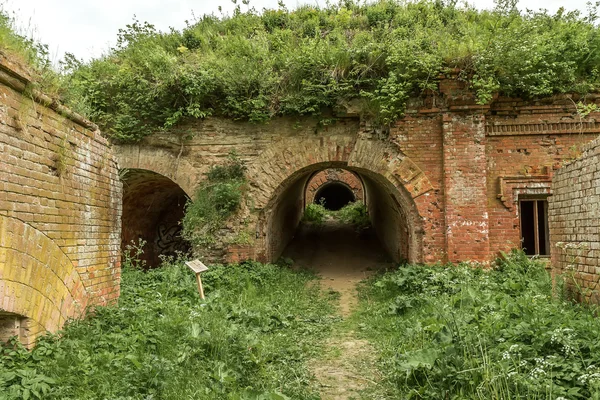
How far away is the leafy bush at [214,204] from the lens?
9.57m

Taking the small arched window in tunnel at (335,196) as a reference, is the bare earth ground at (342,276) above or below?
below

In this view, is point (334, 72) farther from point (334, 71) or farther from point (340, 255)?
point (340, 255)

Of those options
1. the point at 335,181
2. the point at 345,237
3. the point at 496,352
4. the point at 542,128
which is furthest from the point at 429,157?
the point at 335,181

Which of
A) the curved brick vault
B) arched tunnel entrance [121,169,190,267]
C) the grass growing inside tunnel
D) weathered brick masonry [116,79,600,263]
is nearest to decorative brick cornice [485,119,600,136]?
weathered brick masonry [116,79,600,263]

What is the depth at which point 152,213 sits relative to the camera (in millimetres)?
13680

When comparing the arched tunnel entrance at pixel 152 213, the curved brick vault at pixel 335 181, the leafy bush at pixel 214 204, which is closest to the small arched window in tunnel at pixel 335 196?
the curved brick vault at pixel 335 181

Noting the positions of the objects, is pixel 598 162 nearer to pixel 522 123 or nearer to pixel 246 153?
pixel 522 123

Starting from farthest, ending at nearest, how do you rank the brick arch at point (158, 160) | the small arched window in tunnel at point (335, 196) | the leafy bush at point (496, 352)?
1. the small arched window in tunnel at point (335, 196)
2. the brick arch at point (158, 160)
3. the leafy bush at point (496, 352)

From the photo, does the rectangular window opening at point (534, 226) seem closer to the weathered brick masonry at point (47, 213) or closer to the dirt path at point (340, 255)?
the dirt path at point (340, 255)

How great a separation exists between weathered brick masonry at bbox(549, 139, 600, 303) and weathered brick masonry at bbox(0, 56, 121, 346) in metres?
5.57

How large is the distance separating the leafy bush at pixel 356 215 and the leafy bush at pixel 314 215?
0.74 meters

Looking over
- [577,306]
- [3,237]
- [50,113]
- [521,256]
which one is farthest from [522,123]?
[3,237]

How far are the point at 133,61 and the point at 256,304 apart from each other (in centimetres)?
706

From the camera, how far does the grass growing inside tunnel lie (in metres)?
3.77
